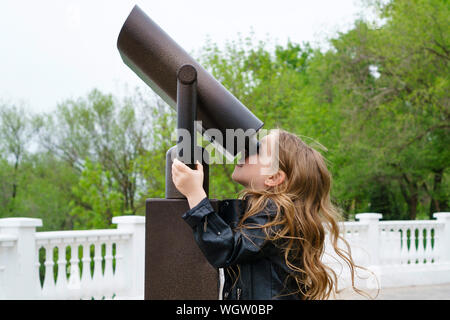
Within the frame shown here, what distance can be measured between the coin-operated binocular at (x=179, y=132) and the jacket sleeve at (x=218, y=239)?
13 centimetres

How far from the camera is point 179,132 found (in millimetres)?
1619

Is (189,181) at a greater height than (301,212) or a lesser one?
greater

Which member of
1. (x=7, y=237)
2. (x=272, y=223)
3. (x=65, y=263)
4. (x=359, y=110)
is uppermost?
(x=359, y=110)

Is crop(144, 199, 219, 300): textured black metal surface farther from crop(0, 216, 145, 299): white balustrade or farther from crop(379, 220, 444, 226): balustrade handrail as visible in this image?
crop(379, 220, 444, 226): balustrade handrail

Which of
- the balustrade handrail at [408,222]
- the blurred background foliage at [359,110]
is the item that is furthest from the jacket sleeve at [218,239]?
the blurred background foliage at [359,110]

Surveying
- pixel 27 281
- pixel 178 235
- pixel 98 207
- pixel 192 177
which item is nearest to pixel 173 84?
pixel 192 177

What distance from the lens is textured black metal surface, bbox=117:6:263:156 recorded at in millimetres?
1739

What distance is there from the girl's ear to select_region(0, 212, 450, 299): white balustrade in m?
1.45

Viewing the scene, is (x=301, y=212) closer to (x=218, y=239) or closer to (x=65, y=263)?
(x=218, y=239)

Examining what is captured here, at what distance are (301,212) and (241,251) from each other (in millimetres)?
363

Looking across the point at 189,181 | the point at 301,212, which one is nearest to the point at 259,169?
the point at 301,212

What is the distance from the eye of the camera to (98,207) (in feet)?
59.1

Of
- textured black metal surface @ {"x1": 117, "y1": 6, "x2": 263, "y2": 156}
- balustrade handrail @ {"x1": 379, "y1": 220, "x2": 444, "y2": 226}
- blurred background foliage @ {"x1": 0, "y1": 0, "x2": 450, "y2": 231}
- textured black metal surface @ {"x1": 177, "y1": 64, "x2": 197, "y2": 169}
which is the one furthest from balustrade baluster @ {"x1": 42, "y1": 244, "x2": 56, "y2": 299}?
balustrade handrail @ {"x1": 379, "y1": 220, "x2": 444, "y2": 226}
